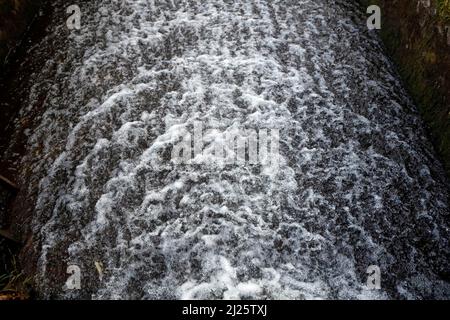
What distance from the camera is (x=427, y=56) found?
5352 mm

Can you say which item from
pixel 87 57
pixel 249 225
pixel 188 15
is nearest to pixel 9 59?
pixel 87 57

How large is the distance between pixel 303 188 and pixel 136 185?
196 cm

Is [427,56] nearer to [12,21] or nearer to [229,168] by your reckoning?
[229,168]

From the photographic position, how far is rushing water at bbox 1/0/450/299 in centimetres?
393

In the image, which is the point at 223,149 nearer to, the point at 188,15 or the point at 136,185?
the point at 136,185

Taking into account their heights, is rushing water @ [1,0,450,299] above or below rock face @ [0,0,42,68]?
below

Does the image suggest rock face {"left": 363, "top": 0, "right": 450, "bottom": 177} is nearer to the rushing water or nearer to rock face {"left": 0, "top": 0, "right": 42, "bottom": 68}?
the rushing water

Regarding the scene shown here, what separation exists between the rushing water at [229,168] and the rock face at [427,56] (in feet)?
0.66

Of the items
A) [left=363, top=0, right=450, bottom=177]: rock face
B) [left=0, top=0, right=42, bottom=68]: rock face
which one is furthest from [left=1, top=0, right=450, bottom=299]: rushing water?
[left=0, top=0, right=42, bottom=68]: rock face

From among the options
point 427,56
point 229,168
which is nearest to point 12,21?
point 229,168

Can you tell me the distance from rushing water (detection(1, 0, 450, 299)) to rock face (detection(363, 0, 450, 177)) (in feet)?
0.66

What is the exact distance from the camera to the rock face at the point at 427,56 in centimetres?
505

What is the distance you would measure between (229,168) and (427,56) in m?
3.25
